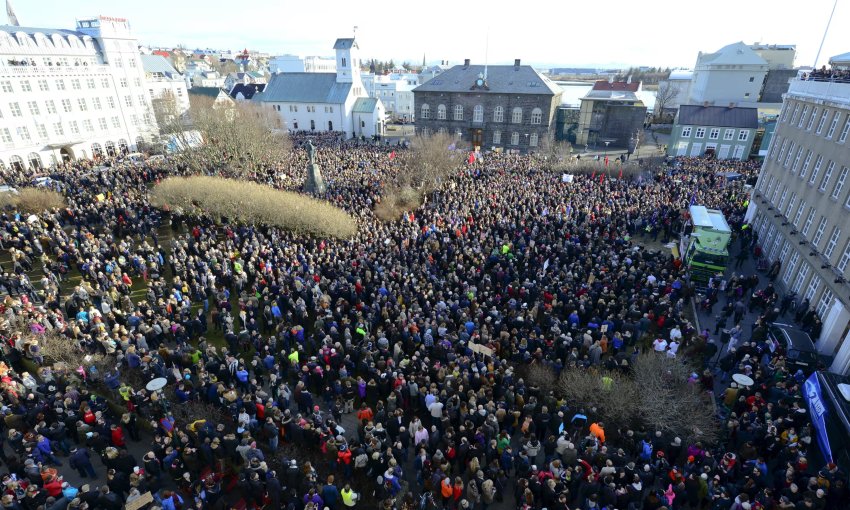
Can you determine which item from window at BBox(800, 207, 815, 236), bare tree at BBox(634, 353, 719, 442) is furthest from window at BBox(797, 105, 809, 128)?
bare tree at BBox(634, 353, 719, 442)

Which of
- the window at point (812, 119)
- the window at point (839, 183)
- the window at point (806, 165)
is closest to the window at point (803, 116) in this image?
the window at point (812, 119)

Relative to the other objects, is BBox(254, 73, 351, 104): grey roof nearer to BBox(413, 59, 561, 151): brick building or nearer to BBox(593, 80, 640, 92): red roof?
BBox(413, 59, 561, 151): brick building

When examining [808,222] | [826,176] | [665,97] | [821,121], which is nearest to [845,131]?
[826,176]

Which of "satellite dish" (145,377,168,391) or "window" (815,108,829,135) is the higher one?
"window" (815,108,829,135)

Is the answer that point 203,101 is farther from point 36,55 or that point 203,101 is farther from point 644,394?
point 644,394

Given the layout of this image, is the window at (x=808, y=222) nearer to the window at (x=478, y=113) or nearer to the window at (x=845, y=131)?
the window at (x=845, y=131)

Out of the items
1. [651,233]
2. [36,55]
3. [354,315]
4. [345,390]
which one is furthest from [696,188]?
[36,55]
